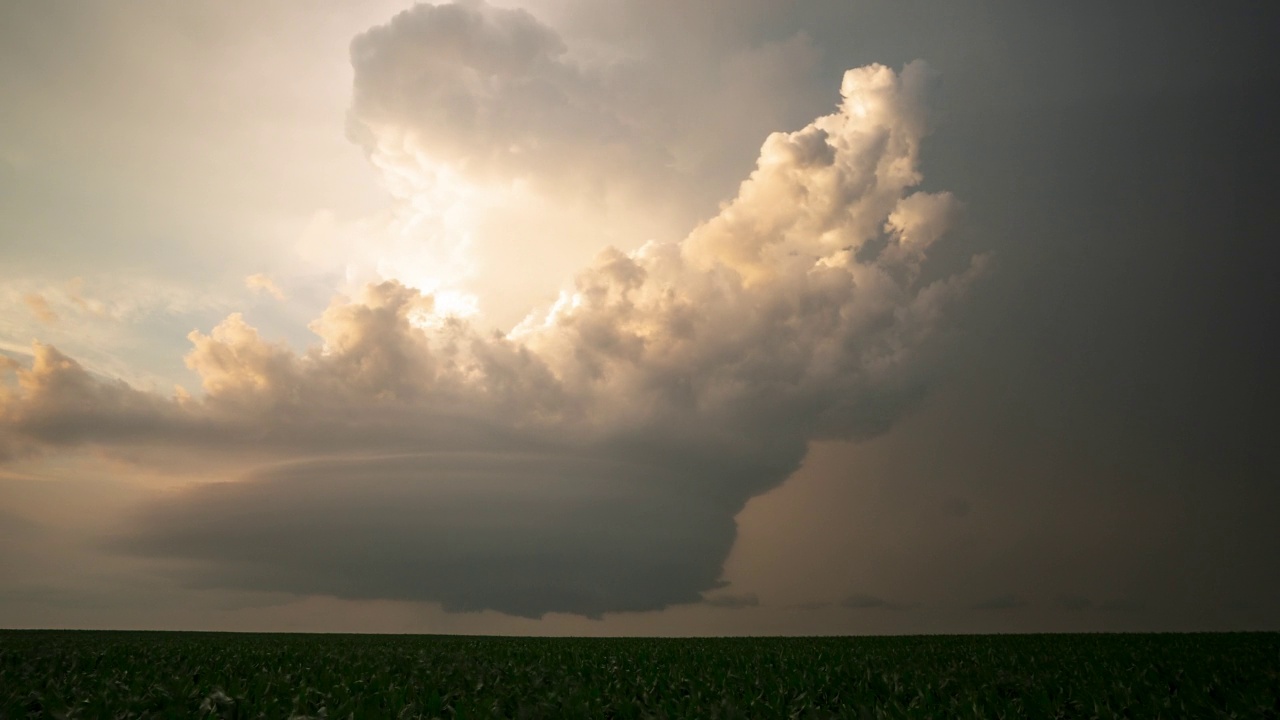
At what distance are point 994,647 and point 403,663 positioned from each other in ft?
75.3

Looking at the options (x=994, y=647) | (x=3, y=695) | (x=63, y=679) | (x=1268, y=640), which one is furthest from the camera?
(x=1268, y=640)

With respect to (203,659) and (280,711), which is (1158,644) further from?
(203,659)

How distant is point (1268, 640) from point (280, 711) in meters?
41.2

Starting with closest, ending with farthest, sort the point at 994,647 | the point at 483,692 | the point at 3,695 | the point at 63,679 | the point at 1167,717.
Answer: the point at 1167,717, the point at 3,695, the point at 483,692, the point at 63,679, the point at 994,647

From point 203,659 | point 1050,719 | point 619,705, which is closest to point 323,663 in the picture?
point 203,659

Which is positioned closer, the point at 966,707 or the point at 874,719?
the point at 874,719

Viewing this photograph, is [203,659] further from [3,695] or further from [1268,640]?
[1268,640]

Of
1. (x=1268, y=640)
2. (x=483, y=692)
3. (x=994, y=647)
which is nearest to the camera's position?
(x=483, y=692)

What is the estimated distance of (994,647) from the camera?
32.2 meters

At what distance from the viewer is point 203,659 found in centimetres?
2788

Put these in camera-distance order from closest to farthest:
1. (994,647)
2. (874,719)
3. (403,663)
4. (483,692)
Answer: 1. (874,719)
2. (483,692)
3. (403,663)
4. (994,647)

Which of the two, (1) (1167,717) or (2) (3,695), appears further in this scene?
(2) (3,695)

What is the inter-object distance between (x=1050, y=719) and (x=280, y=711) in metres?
12.9

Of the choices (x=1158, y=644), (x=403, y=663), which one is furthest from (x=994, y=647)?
(x=403, y=663)
